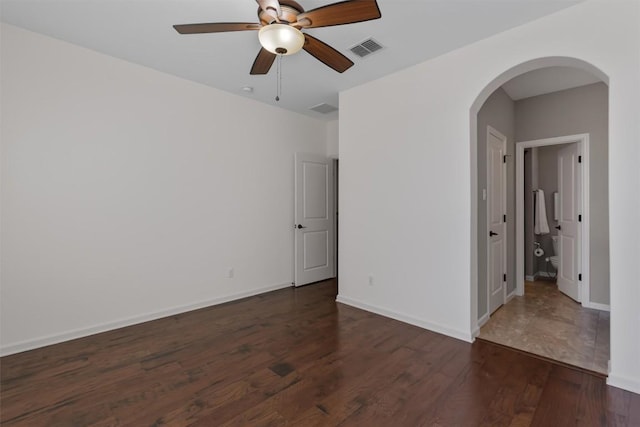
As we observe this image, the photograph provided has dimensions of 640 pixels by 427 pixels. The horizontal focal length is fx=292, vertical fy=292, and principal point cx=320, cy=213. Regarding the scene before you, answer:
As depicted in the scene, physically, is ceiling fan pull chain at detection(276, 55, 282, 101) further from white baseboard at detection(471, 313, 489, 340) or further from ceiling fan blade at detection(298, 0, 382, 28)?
white baseboard at detection(471, 313, 489, 340)

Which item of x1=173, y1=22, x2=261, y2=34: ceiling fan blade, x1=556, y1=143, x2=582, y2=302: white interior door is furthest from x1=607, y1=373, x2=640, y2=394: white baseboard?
x1=173, y1=22, x2=261, y2=34: ceiling fan blade

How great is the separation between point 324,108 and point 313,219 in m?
1.78

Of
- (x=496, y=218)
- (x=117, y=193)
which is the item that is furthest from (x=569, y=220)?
(x=117, y=193)

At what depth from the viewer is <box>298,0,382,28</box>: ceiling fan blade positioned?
168 centimetres

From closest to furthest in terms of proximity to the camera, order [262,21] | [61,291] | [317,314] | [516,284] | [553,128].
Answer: [262,21], [61,291], [317,314], [553,128], [516,284]

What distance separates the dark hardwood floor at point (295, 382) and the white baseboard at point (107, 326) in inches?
3.3

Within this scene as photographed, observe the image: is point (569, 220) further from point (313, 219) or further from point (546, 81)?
point (313, 219)

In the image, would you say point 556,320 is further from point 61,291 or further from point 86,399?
point 61,291

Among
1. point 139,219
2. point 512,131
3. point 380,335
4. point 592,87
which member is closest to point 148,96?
point 139,219

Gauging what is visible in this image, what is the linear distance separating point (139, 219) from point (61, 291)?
935mm

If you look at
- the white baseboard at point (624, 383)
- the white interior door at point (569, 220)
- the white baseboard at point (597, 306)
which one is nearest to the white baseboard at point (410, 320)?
the white baseboard at point (624, 383)

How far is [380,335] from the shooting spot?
291cm

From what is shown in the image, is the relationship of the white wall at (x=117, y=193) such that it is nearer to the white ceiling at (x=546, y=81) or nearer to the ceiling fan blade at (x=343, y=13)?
the ceiling fan blade at (x=343, y=13)

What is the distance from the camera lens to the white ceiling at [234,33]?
7.32ft
